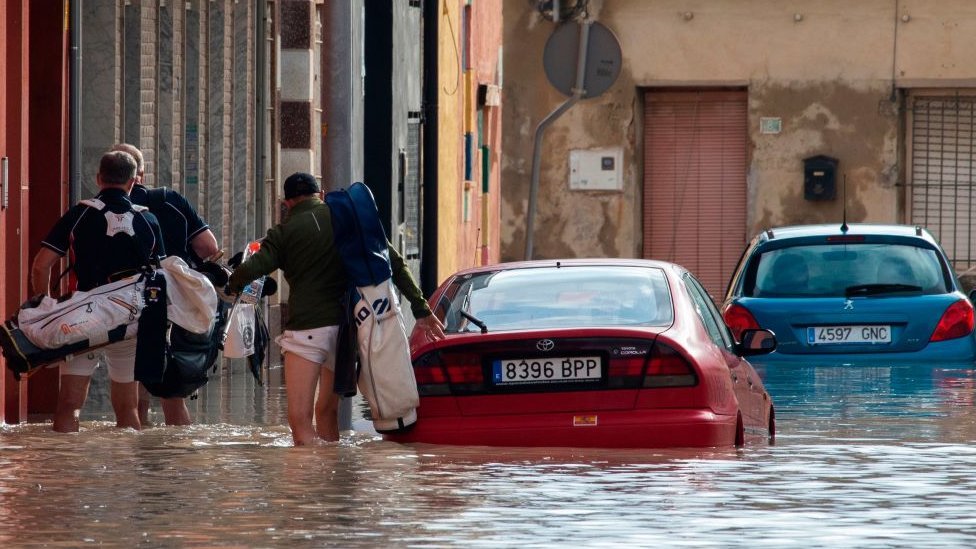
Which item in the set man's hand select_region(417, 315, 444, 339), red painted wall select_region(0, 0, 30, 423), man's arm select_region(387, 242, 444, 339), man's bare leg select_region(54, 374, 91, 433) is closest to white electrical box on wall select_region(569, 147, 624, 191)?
red painted wall select_region(0, 0, 30, 423)

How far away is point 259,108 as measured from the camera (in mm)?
20125

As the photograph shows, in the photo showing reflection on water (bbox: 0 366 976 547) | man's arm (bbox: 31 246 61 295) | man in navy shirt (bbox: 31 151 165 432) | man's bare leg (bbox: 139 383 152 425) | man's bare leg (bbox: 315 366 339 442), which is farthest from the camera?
man's bare leg (bbox: 139 383 152 425)

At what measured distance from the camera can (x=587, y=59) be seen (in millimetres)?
21188

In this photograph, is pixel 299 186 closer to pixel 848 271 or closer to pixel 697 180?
pixel 848 271

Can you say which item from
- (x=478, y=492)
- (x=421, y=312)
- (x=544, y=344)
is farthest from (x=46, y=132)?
(x=478, y=492)

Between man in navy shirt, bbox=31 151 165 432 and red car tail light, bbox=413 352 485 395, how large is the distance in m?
2.33

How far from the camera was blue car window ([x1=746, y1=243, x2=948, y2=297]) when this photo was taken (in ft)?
49.5

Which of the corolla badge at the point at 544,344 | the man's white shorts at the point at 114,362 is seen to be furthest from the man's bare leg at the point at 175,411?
the corolla badge at the point at 544,344

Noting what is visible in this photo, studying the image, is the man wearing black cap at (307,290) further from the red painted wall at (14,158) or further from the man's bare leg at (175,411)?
the red painted wall at (14,158)

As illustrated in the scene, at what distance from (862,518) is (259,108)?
1246 centimetres

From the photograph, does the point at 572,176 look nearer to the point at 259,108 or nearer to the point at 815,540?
the point at 259,108

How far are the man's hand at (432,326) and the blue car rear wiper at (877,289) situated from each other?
4.96 m

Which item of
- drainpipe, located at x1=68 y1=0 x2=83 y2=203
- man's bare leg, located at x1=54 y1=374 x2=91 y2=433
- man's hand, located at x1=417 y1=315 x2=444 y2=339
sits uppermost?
drainpipe, located at x1=68 y1=0 x2=83 y2=203

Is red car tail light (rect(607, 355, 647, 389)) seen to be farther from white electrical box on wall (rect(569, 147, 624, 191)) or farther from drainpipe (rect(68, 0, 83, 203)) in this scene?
white electrical box on wall (rect(569, 147, 624, 191))
